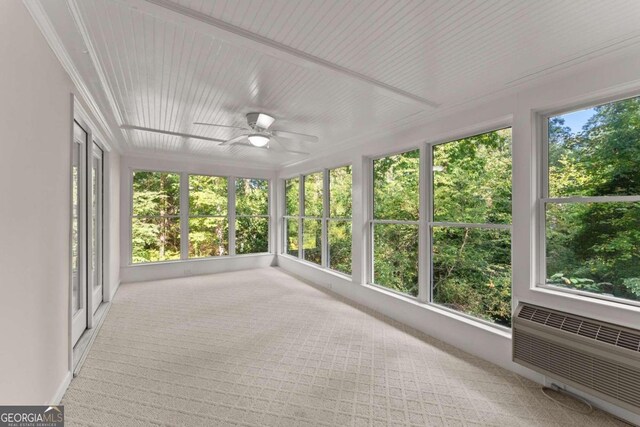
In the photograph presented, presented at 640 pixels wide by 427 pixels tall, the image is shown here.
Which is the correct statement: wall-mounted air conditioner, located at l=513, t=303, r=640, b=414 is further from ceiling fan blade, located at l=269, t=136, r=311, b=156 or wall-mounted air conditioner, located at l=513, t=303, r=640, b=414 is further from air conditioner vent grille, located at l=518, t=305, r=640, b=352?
ceiling fan blade, located at l=269, t=136, r=311, b=156

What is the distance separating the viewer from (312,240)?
598 cm

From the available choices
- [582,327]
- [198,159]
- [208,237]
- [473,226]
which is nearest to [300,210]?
[208,237]

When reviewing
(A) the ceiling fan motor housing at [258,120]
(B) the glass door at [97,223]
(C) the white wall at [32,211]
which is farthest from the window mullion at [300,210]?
(C) the white wall at [32,211]

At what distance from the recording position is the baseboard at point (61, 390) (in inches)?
76.2

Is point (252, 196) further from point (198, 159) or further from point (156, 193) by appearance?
point (156, 193)

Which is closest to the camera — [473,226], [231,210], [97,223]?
[473,226]

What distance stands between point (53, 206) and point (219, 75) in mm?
1539

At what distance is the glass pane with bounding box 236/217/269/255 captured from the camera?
22.2 ft

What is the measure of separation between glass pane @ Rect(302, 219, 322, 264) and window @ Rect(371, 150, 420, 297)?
1.67 metres

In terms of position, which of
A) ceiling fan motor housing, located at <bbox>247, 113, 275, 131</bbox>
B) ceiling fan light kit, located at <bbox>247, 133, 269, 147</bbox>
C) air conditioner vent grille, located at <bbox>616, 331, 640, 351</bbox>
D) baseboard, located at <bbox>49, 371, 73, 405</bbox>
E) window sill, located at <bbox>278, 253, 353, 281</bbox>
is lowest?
baseboard, located at <bbox>49, 371, 73, 405</bbox>

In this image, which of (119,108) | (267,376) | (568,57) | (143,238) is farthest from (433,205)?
(143,238)

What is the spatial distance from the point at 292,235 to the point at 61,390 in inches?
196

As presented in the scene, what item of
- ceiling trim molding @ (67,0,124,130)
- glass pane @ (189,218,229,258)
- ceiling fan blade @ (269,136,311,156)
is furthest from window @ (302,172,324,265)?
ceiling trim molding @ (67,0,124,130)

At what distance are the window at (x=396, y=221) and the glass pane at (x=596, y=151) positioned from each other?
1430 millimetres
